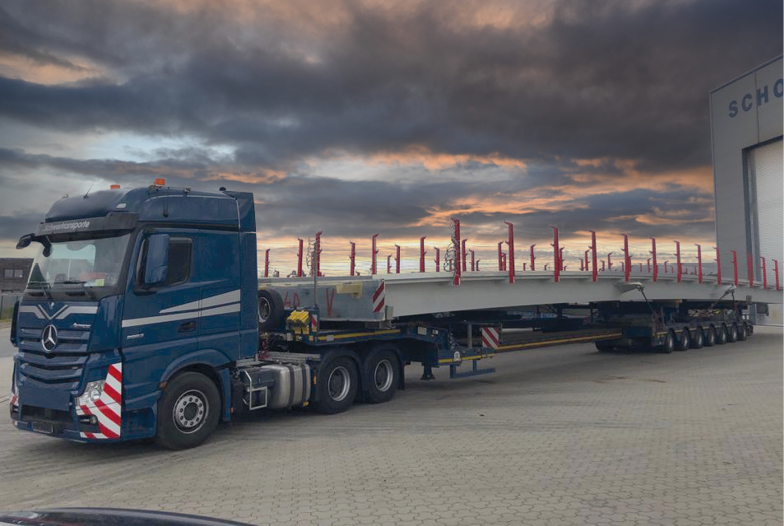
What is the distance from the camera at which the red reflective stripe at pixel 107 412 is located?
706 centimetres

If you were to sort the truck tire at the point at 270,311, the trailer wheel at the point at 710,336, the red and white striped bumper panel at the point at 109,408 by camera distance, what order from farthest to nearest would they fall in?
1. the trailer wheel at the point at 710,336
2. the truck tire at the point at 270,311
3. the red and white striped bumper panel at the point at 109,408

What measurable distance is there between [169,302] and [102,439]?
5.76 feet

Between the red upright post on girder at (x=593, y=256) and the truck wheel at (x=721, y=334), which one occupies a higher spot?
the red upright post on girder at (x=593, y=256)

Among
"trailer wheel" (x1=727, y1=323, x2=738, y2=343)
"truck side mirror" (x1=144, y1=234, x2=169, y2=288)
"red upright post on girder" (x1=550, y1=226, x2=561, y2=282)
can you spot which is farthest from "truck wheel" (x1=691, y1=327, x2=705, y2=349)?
"truck side mirror" (x1=144, y1=234, x2=169, y2=288)

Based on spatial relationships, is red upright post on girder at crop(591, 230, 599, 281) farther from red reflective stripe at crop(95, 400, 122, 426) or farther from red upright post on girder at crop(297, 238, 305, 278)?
red reflective stripe at crop(95, 400, 122, 426)

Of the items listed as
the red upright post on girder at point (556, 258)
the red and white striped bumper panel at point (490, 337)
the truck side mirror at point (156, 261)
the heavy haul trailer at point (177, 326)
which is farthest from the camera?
the red upright post on girder at point (556, 258)

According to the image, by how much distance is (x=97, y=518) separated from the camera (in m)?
3.12

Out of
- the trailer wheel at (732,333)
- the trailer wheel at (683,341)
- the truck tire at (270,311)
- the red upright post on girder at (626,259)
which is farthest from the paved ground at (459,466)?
the trailer wheel at (732,333)

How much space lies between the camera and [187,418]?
7883mm

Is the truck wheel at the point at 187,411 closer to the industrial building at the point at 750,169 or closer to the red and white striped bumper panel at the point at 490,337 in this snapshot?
the red and white striped bumper panel at the point at 490,337

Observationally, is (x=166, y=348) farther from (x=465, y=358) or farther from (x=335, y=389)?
(x=465, y=358)

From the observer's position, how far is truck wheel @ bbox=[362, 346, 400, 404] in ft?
35.4

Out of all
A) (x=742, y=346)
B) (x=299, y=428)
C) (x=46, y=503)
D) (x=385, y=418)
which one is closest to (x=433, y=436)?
(x=385, y=418)

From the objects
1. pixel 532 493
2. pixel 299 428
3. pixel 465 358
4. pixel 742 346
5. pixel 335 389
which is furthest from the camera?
pixel 742 346
